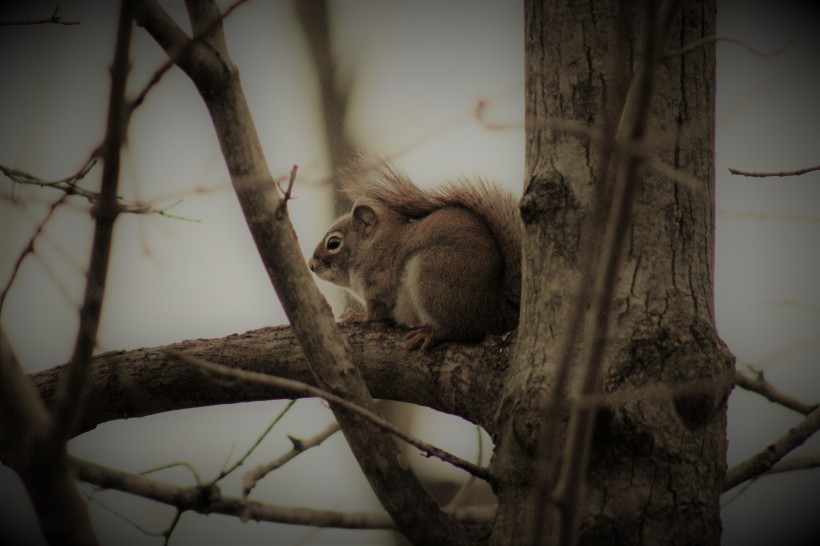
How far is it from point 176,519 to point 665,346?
1288 millimetres

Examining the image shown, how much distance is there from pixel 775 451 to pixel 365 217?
248 cm

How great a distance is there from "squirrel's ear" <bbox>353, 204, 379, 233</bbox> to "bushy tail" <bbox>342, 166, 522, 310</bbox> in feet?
0.19

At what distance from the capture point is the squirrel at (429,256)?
10.4ft

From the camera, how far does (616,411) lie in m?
1.93

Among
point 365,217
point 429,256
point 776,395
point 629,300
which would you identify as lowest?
point 776,395

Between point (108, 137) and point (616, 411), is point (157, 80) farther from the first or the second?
point (616, 411)

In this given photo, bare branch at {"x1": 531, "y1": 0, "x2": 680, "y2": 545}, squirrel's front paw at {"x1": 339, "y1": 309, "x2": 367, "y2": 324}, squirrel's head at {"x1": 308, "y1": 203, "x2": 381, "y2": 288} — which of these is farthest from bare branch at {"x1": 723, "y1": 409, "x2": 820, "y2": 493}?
squirrel's head at {"x1": 308, "y1": 203, "x2": 381, "y2": 288}

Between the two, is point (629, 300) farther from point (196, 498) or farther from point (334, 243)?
point (334, 243)

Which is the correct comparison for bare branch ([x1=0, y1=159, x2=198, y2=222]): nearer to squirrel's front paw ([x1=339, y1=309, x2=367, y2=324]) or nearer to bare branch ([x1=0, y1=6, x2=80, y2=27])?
bare branch ([x1=0, y1=6, x2=80, y2=27])

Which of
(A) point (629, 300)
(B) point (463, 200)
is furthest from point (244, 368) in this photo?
(A) point (629, 300)

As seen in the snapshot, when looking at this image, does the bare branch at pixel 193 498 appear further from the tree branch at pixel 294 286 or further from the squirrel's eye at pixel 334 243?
the squirrel's eye at pixel 334 243

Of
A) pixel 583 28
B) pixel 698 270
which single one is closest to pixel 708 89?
pixel 583 28

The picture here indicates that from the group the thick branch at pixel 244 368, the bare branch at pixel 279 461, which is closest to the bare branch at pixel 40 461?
the bare branch at pixel 279 461

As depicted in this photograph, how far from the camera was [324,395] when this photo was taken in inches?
63.3
